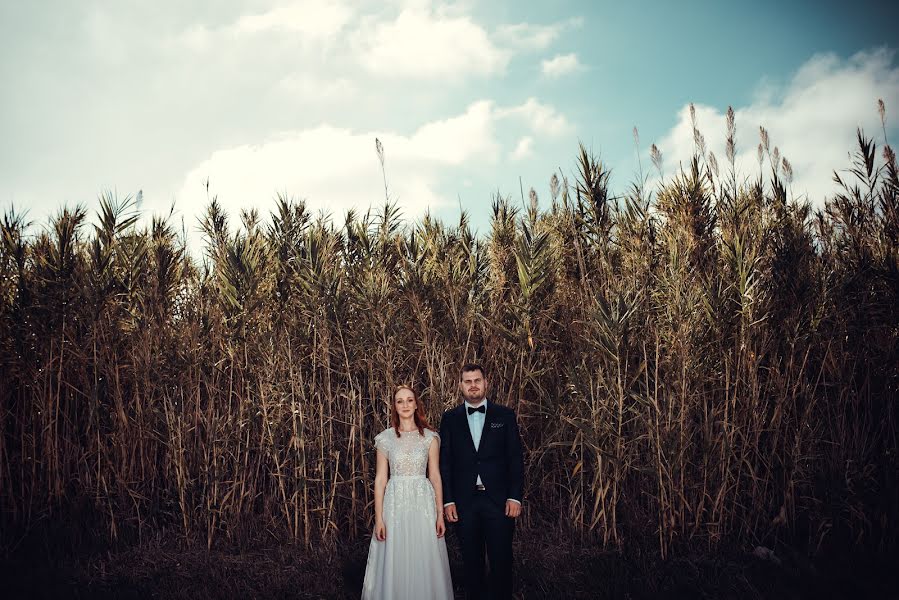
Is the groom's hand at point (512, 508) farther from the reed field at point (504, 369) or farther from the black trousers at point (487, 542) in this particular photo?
the reed field at point (504, 369)

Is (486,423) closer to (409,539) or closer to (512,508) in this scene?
(512,508)

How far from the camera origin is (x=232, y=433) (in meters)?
6.47

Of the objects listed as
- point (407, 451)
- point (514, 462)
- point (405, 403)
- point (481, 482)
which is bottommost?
point (481, 482)

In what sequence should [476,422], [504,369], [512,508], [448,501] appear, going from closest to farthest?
1. [512,508]
2. [448,501]
3. [476,422]
4. [504,369]

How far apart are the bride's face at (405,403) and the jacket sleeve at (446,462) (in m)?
0.24

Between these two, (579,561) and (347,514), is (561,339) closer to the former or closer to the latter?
(579,561)

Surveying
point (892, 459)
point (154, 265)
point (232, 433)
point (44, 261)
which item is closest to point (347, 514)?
point (232, 433)

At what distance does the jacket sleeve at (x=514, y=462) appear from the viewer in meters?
3.69

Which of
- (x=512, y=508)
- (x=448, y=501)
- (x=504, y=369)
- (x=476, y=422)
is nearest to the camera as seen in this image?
(x=512, y=508)

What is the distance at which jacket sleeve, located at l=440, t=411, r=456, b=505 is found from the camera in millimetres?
3721

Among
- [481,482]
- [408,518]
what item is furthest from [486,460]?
[408,518]

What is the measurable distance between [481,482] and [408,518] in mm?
529

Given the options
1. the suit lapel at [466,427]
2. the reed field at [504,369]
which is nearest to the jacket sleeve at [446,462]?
the suit lapel at [466,427]

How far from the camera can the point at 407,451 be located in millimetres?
3873
